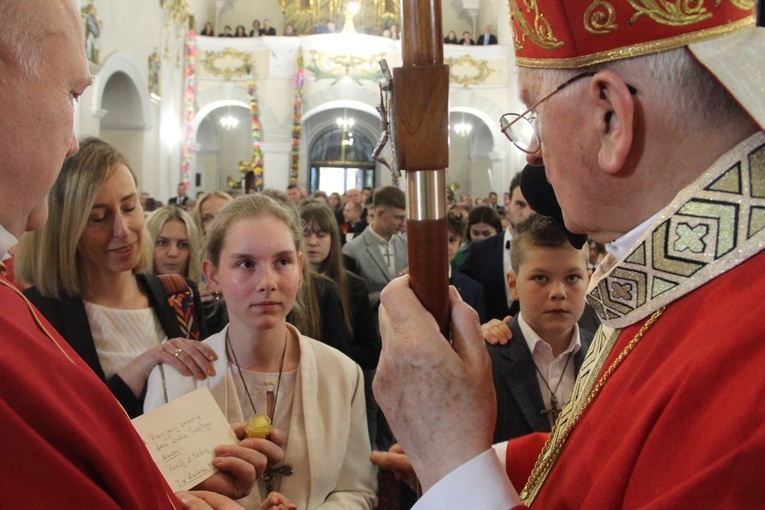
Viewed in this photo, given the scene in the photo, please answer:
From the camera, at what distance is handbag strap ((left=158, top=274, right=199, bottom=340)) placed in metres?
2.27

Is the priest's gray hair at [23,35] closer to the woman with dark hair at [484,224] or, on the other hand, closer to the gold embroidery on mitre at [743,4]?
the gold embroidery on mitre at [743,4]

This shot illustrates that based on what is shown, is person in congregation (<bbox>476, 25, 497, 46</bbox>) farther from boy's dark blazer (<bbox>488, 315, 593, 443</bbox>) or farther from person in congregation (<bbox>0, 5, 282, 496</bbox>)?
person in congregation (<bbox>0, 5, 282, 496</bbox>)

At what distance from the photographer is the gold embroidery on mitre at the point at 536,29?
987 millimetres

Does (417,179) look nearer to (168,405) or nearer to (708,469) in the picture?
(708,469)

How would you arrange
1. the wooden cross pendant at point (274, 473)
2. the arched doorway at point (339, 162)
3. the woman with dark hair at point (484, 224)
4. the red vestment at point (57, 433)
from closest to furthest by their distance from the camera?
the red vestment at point (57, 433)
the wooden cross pendant at point (274, 473)
the woman with dark hair at point (484, 224)
the arched doorway at point (339, 162)

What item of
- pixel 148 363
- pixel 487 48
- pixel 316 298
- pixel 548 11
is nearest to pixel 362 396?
pixel 148 363

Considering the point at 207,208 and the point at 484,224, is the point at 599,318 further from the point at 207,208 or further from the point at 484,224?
the point at 484,224

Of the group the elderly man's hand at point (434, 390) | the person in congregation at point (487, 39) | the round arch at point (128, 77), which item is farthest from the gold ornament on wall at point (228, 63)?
the elderly man's hand at point (434, 390)

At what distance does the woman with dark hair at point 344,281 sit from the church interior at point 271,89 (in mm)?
7284

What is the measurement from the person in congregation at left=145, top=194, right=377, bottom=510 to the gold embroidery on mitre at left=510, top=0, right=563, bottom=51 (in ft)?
3.63

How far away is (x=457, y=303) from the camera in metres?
1.02

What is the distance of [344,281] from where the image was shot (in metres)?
3.35

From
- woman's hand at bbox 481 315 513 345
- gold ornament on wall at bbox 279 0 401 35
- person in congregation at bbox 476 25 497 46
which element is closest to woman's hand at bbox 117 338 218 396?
woman's hand at bbox 481 315 513 345

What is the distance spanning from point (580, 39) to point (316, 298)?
208cm
